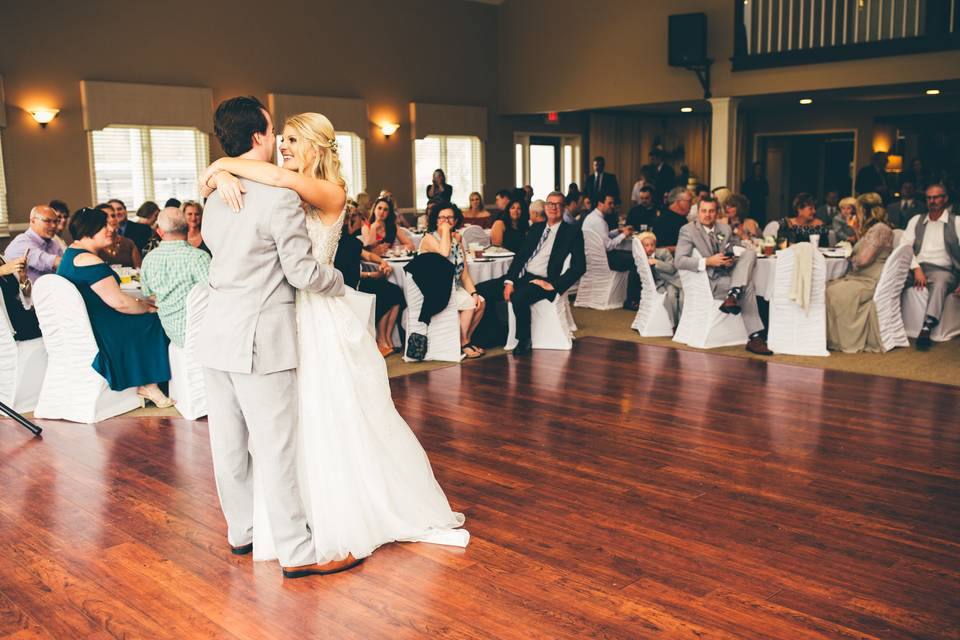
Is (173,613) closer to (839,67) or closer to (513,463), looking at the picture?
(513,463)

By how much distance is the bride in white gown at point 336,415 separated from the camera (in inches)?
121

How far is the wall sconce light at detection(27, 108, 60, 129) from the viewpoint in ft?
33.9

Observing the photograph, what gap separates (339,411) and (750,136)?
15811 mm

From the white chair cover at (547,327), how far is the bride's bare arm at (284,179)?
436 centimetres

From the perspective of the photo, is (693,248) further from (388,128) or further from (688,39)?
(388,128)

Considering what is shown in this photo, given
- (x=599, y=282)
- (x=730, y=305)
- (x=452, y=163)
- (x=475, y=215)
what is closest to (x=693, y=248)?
(x=730, y=305)

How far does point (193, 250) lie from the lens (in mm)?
5332

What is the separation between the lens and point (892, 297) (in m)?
7.22

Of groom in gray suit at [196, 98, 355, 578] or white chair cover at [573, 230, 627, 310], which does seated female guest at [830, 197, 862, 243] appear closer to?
white chair cover at [573, 230, 627, 310]

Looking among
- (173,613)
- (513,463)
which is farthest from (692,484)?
(173,613)

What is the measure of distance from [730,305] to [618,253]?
2.35m

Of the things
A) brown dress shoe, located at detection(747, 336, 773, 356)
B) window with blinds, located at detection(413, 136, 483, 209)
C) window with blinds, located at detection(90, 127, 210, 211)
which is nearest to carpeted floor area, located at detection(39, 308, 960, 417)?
brown dress shoe, located at detection(747, 336, 773, 356)

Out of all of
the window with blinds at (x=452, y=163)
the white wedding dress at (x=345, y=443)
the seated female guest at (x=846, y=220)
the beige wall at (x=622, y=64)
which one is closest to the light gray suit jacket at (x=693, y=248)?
the seated female guest at (x=846, y=220)

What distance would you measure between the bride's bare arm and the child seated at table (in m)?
5.19
